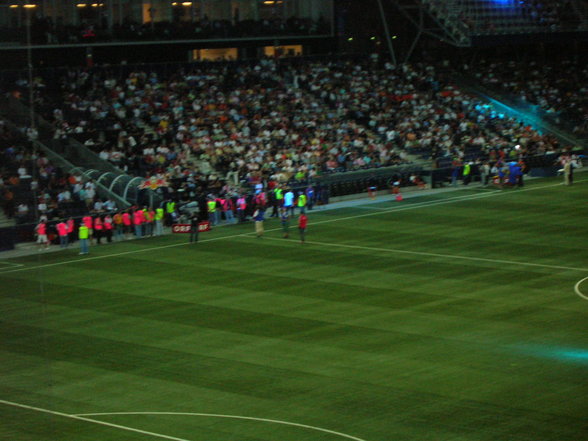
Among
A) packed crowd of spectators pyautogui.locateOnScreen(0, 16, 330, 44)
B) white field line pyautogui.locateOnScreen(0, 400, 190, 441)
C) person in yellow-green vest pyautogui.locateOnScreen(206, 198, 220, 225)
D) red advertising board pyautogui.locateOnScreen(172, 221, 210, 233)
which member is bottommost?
white field line pyautogui.locateOnScreen(0, 400, 190, 441)

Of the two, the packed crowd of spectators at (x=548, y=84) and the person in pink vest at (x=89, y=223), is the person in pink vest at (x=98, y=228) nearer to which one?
the person in pink vest at (x=89, y=223)

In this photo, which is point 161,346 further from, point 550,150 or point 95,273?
point 550,150

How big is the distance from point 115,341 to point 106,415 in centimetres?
611

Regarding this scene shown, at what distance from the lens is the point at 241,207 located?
4816cm

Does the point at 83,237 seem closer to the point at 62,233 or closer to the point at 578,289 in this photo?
the point at 62,233

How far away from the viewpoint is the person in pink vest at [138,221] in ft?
146

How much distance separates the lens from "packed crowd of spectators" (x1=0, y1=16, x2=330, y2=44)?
199 feet

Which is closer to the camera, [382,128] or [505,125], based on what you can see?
[382,128]

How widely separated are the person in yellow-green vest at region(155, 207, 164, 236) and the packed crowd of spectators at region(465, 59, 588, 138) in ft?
117

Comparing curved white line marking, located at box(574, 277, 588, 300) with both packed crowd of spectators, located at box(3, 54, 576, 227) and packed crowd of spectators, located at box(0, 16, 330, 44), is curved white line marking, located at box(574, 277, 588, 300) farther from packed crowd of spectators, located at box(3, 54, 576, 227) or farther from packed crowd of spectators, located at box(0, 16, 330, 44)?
packed crowd of spectators, located at box(0, 16, 330, 44)

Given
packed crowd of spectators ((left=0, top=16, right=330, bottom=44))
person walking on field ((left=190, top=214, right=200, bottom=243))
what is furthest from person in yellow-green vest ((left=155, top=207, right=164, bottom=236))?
packed crowd of spectators ((left=0, top=16, right=330, bottom=44))

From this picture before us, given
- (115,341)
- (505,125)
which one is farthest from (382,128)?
(115,341)

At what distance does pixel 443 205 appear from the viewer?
51.9 meters

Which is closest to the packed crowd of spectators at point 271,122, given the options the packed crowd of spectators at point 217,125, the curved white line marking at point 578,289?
the packed crowd of spectators at point 217,125
